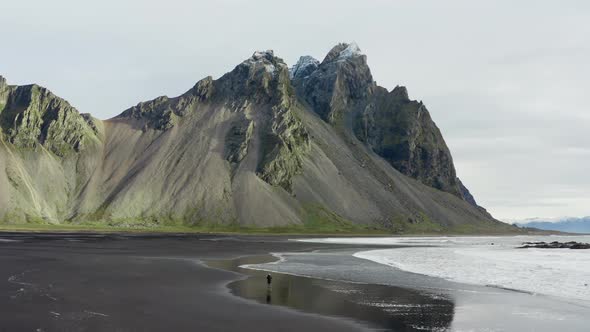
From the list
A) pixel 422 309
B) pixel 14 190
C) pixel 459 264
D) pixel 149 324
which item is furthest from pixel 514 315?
pixel 14 190

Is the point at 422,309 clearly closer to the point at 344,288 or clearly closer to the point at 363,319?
the point at 363,319

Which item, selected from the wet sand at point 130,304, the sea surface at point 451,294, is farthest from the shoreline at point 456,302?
the wet sand at point 130,304

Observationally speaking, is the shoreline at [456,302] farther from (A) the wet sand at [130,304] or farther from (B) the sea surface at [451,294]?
(A) the wet sand at [130,304]

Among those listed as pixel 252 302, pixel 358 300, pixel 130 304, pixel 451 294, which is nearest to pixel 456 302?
pixel 451 294

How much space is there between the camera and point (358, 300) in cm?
3155

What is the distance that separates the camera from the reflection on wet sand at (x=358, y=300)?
994 inches

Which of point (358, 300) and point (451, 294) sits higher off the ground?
point (451, 294)

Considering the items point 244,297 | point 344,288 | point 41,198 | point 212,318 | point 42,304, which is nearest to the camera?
point 212,318

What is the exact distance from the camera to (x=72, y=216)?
186 metres

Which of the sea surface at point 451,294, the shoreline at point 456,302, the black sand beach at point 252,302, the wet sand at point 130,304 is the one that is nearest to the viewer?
the wet sand at point 130,304

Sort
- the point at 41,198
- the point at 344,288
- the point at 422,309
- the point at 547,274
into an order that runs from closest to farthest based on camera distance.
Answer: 1. the point at 422,309
2. the point at 344,288
3. the point at 547,274
4. the point at 41,198

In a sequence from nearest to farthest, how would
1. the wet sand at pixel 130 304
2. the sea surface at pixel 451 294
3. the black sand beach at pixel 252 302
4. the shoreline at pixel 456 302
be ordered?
the wet sand at pixel 130 304
the black sand beach at pixel 252 302
the shoreline at pixel 456 302
the sea surface at pixel 451 294

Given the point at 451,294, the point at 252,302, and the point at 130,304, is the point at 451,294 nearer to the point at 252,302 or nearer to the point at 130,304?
the point at 252,302

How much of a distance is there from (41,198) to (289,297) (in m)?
175
